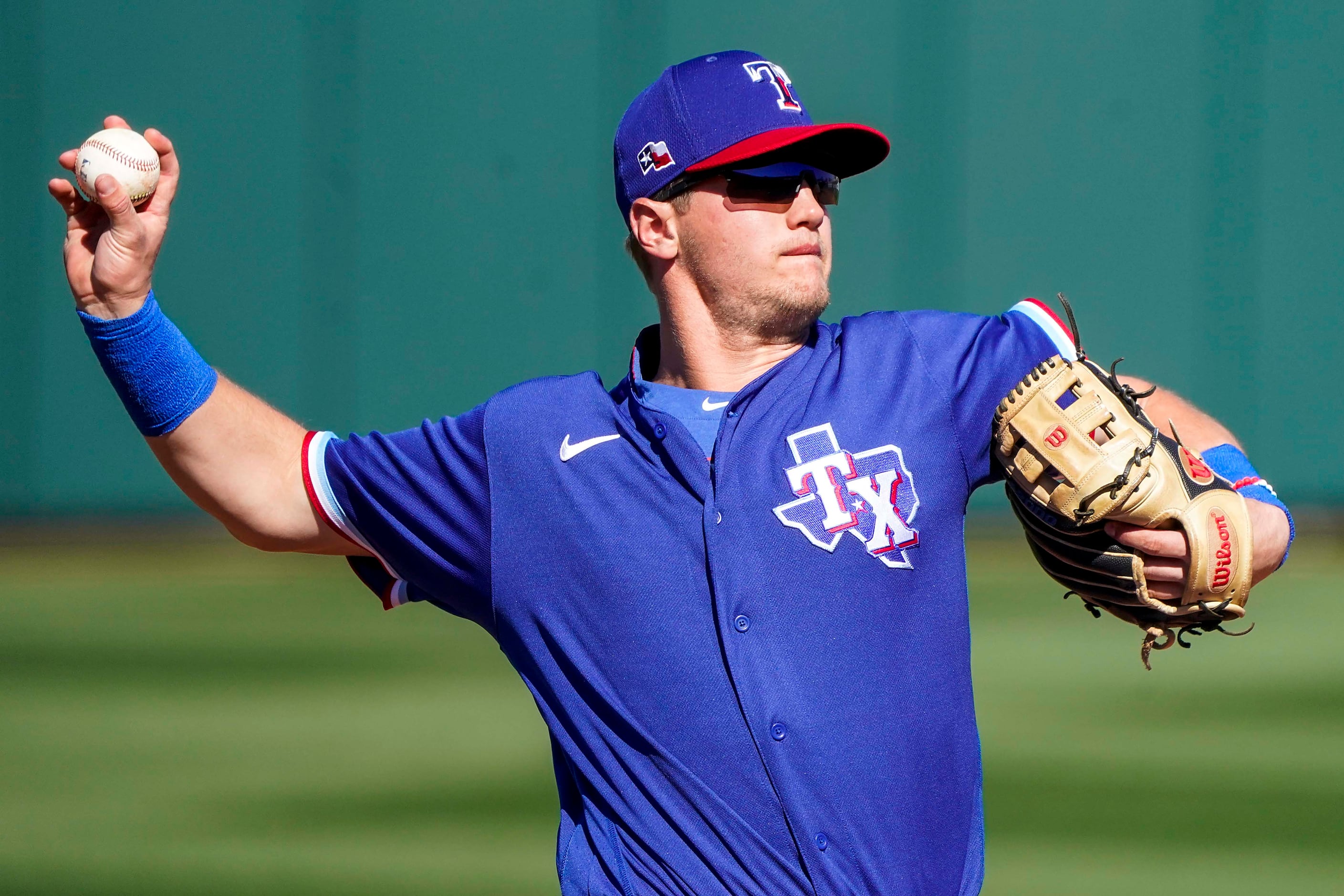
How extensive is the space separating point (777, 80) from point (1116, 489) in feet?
3.42

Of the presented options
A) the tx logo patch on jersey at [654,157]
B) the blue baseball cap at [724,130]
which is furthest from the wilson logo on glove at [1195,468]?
the tx logo patch on jersey at [654,157]

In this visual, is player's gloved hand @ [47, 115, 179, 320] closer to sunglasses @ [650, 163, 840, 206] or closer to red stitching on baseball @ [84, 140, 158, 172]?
red stitching on baseball @ [84, 140, 158, 172]

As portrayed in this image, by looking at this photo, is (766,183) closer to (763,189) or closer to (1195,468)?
(763,189)

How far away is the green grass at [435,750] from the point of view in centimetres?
469

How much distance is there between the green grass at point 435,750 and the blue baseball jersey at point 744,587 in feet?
6.70

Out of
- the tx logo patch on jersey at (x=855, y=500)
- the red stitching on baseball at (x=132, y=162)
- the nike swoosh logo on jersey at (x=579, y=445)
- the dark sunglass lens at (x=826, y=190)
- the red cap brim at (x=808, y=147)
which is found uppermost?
the red cap brim at (x=808, y=147)

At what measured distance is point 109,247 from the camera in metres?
2.70

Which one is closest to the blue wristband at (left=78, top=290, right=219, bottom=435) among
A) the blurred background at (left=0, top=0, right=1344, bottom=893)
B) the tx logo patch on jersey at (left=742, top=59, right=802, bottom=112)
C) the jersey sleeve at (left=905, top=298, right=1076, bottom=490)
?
the tx logo patch on jersey at (left=742, top=59, right=802, bottom=112)

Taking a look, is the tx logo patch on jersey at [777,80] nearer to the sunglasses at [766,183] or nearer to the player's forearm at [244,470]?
the sunglasses at [766,183]

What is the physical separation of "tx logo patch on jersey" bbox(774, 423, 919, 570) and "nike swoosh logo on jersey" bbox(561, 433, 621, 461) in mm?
331

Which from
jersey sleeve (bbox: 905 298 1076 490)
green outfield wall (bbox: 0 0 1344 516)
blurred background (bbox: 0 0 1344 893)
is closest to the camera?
jersey sleeve (bbox: 905 298 1076 490)

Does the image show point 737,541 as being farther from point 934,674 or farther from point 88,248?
point 88,248

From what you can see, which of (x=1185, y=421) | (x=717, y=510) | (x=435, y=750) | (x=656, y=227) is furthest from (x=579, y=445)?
(x=435, y=750)

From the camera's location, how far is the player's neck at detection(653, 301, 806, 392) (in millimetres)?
2877
